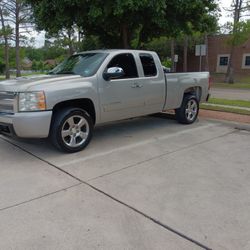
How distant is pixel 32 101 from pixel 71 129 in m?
0.87

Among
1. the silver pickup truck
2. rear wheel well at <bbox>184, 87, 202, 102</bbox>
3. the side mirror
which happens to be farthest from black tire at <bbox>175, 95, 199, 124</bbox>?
the side mirror

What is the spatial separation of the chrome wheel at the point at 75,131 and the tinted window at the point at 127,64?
1.45 metres

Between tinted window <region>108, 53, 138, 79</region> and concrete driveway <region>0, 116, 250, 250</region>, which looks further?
tinted window <region>108, 53, 138, 79</region>

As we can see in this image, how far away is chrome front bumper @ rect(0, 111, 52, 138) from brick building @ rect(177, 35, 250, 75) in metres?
32.5

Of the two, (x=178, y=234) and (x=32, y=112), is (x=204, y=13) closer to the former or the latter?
(x=32, y=112)

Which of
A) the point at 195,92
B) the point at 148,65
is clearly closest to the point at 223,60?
the point at 195,92

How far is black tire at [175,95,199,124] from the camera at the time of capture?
26.3 feet

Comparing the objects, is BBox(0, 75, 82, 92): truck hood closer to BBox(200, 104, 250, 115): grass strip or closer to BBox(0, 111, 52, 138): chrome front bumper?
BBox(0, 111, 52, 138): chrome front bumper

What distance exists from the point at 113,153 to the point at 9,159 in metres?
1.81

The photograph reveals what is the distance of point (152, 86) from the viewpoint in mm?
6902

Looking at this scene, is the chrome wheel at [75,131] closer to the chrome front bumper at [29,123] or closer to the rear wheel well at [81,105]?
the rear wheel well at [81,105]

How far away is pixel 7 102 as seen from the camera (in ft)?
17.5

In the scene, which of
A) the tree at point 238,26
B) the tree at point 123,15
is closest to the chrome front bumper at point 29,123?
the tree at point 123,15

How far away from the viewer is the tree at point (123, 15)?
913 centimetres
